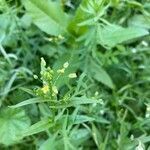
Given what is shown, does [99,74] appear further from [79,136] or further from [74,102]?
[74,102]

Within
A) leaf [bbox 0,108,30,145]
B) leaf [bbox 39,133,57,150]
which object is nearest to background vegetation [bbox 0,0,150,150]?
leaf [bbox 0,108,30,145]

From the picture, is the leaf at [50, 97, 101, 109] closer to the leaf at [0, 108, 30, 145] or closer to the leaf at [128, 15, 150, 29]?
the leaf at [0, 108, 30, 145]

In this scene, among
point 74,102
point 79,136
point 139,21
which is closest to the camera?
point 74,102

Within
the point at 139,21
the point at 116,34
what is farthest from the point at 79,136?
the point at 139,21

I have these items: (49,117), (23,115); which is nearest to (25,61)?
(23,115)

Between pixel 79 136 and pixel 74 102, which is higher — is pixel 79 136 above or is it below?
below

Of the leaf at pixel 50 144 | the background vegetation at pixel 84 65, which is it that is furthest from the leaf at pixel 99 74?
the leaf at pixel 50 144

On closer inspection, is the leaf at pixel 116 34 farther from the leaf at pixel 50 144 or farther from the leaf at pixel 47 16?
the leaf at pixel 50 144

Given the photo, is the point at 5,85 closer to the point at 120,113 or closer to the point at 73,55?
the point at 73,55
